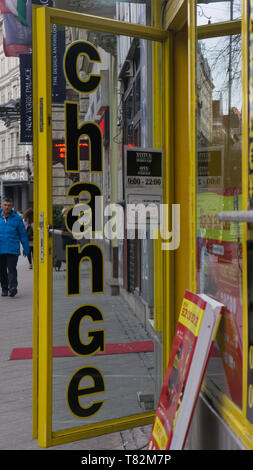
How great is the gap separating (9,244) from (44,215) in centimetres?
726

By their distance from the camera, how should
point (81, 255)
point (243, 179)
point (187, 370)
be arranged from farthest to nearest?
point (81, 255) → point (187, 370) → point (243, 179)

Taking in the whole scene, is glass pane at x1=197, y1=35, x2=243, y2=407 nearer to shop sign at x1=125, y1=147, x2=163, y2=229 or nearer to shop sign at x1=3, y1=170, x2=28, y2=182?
shop sign at x1=125, y1=147, x2=163, y2=229

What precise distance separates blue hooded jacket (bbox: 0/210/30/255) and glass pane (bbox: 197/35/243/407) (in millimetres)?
7878

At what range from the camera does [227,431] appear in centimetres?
256

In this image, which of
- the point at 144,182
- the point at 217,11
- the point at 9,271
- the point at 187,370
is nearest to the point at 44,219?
the point at 144,182

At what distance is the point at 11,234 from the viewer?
34.9ft


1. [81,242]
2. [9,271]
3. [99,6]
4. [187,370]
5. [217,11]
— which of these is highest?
[99,6]

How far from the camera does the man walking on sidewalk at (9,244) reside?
10.6 meters

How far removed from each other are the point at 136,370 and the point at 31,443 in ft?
5.29

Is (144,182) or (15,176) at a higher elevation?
(15,176)

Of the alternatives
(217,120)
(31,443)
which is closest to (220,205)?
(217,120)

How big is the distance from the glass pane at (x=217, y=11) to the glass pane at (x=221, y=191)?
0.10 meters

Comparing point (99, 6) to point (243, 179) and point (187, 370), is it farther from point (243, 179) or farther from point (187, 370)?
point (187, 370)

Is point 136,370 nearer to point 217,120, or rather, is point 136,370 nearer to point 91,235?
point 91,235
